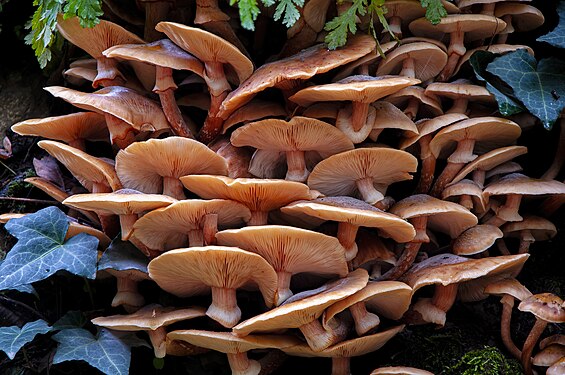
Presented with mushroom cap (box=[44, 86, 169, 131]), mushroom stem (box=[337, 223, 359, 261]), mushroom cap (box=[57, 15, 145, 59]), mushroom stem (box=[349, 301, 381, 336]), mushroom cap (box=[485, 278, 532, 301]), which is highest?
mushroom cap (box=[57, 15, 145, 59])

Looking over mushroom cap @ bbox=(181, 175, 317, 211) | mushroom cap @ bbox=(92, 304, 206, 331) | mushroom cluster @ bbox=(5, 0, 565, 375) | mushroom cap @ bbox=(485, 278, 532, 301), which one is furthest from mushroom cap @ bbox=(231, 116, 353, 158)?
mushroom cap @ bbox=(485, 278, 532, 301)

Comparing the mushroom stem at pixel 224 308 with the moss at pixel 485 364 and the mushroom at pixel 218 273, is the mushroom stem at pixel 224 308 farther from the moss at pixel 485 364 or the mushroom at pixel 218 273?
the moss at pixel 485 364

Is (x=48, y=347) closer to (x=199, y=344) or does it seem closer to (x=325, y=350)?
(x=199, y=344)

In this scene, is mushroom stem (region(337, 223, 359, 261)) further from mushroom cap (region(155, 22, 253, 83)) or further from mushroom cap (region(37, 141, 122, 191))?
mushroom cap (region(37, 141, 122, 191))

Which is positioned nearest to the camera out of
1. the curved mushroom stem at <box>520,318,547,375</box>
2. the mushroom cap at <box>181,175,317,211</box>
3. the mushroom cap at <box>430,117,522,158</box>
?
the mushroom cap at <box>181,175,317,211</box>

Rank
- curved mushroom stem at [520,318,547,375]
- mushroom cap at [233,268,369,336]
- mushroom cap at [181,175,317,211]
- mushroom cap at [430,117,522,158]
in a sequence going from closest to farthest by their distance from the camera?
mushroom cap at [233,268,369,336] < mushroom cap at [181,175,317,211] < curved mushroom stem at [520,318,547,375] < mushroom cap at [430,117,522,158]

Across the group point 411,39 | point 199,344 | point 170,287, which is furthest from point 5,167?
point 411,39
